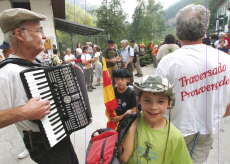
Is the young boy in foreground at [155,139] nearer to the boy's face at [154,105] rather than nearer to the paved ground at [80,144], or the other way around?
the boy's face at [154,105]

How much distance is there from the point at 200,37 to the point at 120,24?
23.2 meters

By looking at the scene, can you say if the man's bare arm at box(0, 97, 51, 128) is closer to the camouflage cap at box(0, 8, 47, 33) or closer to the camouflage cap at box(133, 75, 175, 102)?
the camouflage cap at box(0, 8, 47, 33)

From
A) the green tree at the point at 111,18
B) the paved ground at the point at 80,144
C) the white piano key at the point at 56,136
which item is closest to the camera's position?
the white piano key at the point at 56,136

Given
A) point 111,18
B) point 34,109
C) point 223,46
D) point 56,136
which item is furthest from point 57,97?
point 111,18

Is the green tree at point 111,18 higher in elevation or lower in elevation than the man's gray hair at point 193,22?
higher

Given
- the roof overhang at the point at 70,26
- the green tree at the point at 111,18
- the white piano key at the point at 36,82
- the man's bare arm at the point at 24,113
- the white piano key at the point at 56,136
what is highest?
the green tree at the point at 111,18

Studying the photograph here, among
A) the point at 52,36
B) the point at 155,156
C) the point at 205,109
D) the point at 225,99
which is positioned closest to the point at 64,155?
the point at 155,156

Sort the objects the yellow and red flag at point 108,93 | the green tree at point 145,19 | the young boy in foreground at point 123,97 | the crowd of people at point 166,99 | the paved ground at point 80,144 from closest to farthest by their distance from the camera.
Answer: the crowd of people at point 166,99, the yellow and red flag at point 108,93, the young boy in foreground at point 123,97, the paved ground at point 80,144, the green tree at point 145,19

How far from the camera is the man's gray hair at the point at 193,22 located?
122 cm

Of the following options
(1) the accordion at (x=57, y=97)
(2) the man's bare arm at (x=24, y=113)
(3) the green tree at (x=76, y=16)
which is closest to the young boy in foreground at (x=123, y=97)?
(1) the accordion at (x=57, y=97)

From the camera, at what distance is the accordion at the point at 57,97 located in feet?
3.85

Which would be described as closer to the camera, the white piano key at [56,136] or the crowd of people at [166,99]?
the crowd of people at [166,99]

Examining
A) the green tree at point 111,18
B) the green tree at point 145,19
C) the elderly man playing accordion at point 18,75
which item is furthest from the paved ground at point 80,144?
the green tree at point 145,19

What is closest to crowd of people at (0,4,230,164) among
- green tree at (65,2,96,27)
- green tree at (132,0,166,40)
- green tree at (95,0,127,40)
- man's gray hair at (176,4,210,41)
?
man's gray hair at (176,4,210,41)
